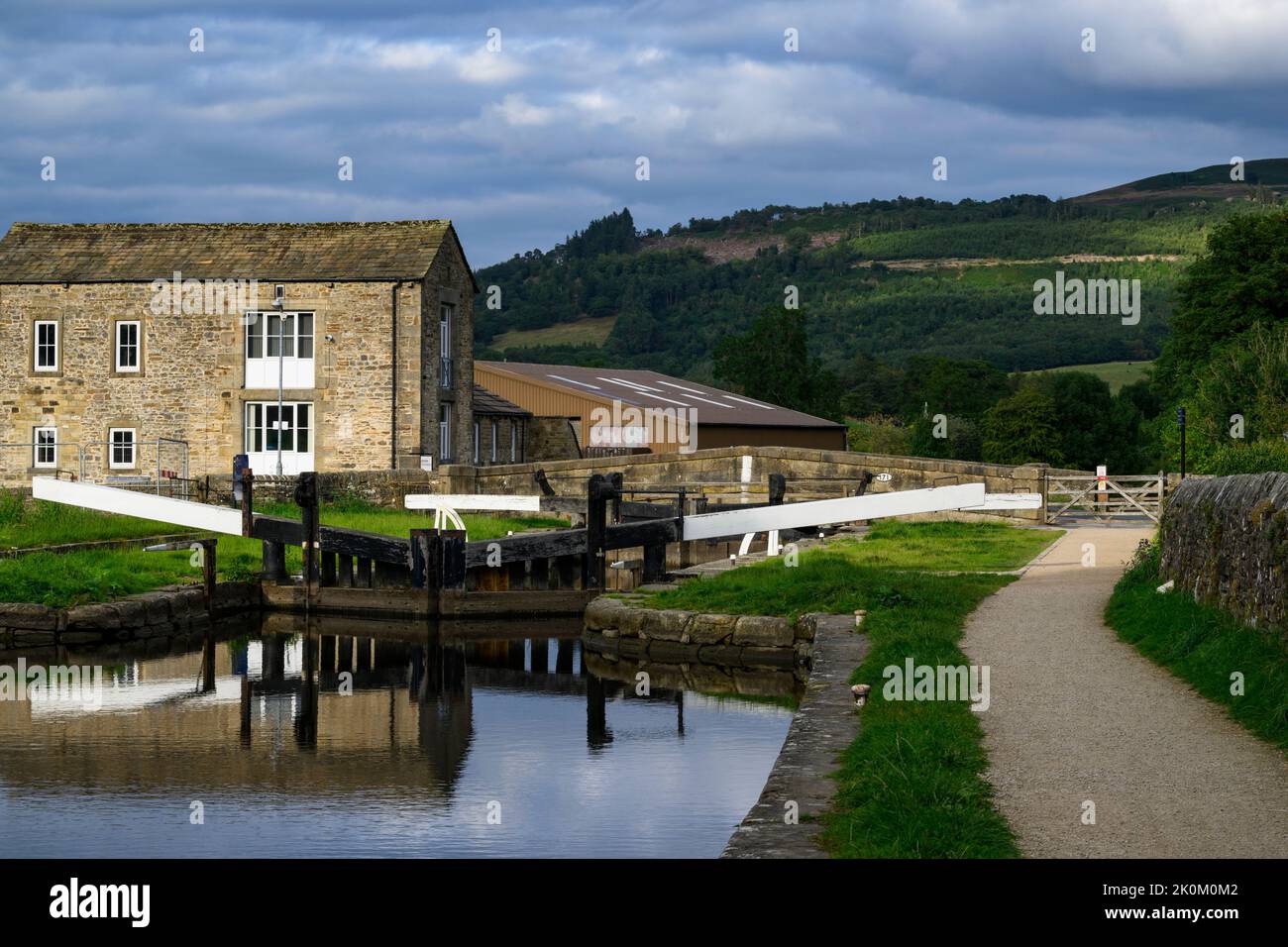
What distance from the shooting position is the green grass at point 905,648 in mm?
7586

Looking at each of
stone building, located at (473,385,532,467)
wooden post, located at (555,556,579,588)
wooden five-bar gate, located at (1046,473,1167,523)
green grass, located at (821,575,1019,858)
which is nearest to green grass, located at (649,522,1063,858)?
green grass, located at (821,575,1019,858)

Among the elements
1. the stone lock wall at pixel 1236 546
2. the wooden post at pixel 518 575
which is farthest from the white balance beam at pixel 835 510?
the stone lock wall at pixel 1236 546

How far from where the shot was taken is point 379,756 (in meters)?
14.3

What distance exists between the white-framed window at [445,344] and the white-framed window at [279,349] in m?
3.27

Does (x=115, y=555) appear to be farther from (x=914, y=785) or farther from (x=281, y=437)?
(x=914, y=785)

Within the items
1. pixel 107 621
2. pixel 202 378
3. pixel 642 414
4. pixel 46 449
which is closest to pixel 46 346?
pixel 46 449

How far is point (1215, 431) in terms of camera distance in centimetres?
3125

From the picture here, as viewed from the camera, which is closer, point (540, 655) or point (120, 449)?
point (540, 655)

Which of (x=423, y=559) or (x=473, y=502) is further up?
(x=473, y=502)

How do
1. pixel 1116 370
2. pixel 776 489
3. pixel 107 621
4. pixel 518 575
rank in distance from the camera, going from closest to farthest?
pixel 107 621 → pixel 518 575 → pixel 776 489 → pixel 1116 370

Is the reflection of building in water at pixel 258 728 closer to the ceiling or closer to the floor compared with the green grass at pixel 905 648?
closer to the floor

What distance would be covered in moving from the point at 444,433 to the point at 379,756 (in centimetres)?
2617

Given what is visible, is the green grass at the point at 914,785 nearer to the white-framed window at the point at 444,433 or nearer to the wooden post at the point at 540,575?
the wooden post at the point at 540,575
